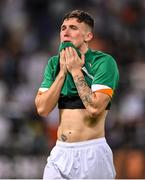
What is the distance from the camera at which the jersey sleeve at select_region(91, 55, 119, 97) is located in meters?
5.66

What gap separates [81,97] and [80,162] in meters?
0.56

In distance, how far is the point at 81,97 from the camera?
555 centimetres

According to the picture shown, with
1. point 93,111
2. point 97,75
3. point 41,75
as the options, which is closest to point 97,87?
point 97,75

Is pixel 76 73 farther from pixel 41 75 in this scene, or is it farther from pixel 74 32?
pixel 41 75

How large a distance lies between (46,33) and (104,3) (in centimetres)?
149

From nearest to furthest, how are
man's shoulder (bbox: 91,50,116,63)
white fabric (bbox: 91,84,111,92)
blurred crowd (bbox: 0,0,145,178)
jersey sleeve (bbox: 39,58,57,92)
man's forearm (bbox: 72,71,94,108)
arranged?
man's forearm (bbox: 72,71,94,108)
white fabric (bbox: 91,84,111,92)
man's shoulder (bbox: 91,50,116,63)
jersey sleeve (bbox: 39,58,57,92)
blurred crowd (bbox: 0,0,145,178)

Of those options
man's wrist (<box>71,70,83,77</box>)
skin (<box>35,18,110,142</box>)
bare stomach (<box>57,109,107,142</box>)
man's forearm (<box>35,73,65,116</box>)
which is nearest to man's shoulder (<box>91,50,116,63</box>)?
skin (<box>35,18,110,142</box>)

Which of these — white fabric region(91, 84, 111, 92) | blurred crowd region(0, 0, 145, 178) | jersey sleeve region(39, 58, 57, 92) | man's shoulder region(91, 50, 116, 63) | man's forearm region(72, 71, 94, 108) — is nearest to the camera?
man's forearm region(72, 71, 94, 108)

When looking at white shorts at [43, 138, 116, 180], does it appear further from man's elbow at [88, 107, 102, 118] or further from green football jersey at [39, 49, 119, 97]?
green football jersey at [39, 49, 119, 97]

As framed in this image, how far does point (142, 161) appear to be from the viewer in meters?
10.3

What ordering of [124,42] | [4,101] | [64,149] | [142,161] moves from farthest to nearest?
[124,42] < [4,101] < [142,161] < [64,149]

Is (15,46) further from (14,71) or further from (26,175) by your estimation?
(26,175)

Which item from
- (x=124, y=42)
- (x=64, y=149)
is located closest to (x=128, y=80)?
(x=124, y=42)

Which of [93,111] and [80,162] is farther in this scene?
[80,162]
